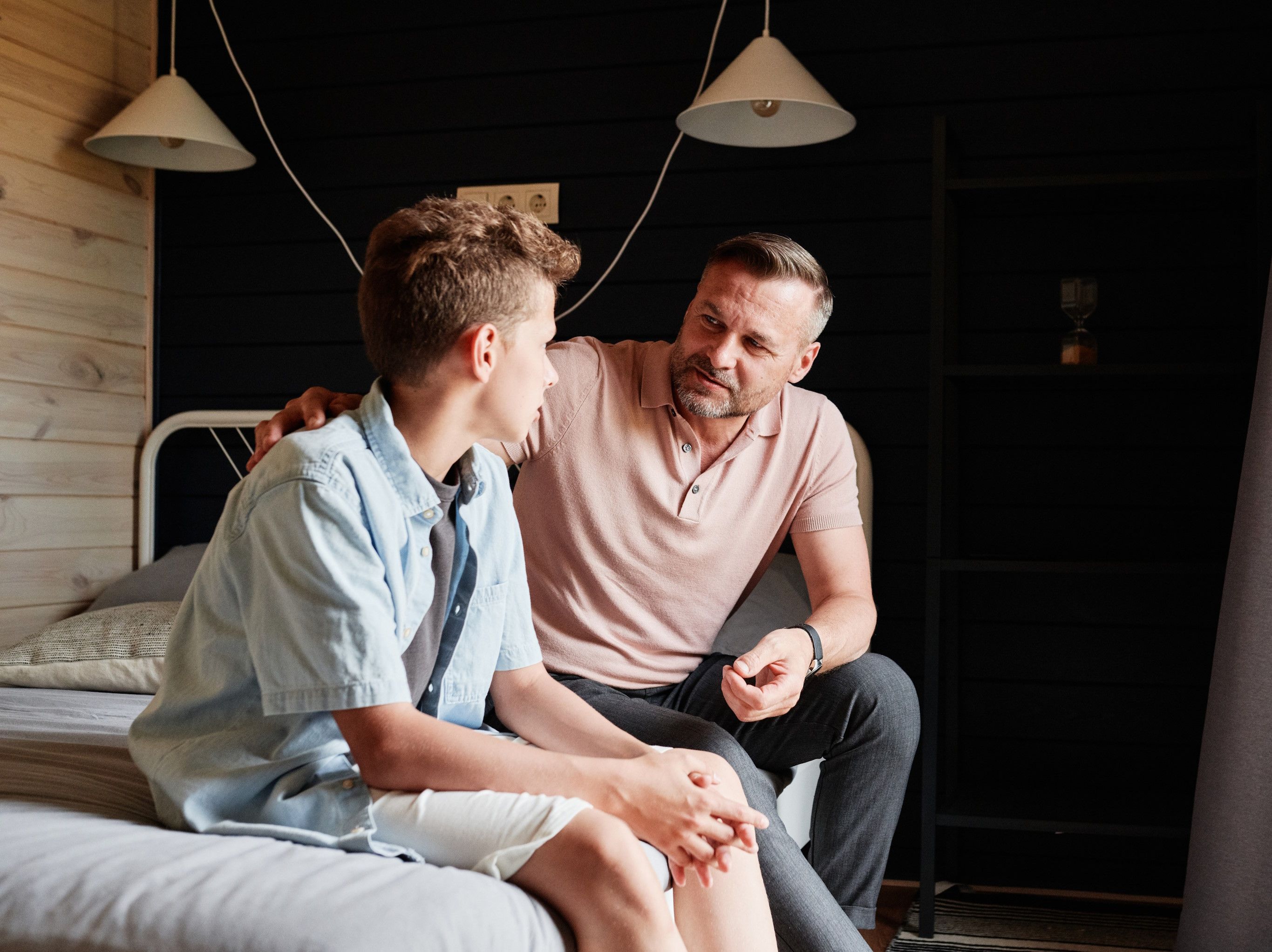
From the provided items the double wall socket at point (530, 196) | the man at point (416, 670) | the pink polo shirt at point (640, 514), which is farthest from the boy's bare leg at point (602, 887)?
the double wall socket at point (530, 196)

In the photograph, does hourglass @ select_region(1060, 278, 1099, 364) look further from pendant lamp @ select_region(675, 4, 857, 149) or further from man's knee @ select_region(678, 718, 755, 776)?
man's knee @ select_region(678, 718, 755, 776)

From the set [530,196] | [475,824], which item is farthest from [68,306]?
[475,824]

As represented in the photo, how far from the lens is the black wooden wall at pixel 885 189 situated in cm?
249

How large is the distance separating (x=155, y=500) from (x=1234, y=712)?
248 centimetres

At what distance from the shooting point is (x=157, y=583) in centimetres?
274

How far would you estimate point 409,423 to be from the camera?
1278 mm

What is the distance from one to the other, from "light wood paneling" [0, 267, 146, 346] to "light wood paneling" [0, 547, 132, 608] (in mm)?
521

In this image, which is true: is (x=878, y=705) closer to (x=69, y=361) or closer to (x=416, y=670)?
(x=416, y=670)

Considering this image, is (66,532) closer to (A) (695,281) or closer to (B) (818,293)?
(A) (695,281)

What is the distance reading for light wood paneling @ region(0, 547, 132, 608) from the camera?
2695mm

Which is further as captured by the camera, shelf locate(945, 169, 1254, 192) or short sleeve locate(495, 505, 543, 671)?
shelf locate(945, 169, 1254, 192)

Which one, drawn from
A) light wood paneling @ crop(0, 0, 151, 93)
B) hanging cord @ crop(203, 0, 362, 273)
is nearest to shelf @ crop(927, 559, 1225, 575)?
hanging cord @ crop(203, 0, 362, 273)

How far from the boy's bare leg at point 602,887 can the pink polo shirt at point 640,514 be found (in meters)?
0.81

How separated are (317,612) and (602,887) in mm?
349
